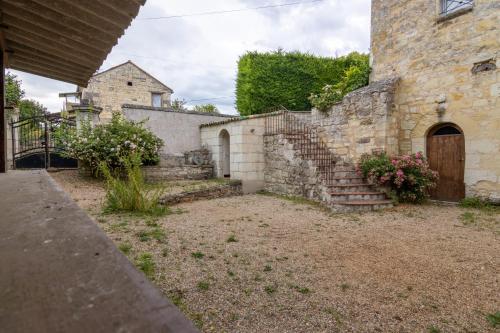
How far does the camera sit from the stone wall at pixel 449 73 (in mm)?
5980

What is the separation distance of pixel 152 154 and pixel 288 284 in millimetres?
6972

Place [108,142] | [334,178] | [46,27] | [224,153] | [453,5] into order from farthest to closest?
[224,153] < [108,142] < [334,178] < [453,5] < [46,27]

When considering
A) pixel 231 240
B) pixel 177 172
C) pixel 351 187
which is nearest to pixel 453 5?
pixel 351 187

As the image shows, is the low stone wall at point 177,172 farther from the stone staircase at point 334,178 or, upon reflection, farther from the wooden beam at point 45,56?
the wooden beam at point 45,56

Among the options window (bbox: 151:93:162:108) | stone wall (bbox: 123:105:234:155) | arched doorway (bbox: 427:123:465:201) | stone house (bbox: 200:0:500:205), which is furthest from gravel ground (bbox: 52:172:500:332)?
window (bbox: 151:93:162:108)

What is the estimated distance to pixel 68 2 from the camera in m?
2.01

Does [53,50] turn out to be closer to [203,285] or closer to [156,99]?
[203,285]

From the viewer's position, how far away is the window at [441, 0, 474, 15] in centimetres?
622

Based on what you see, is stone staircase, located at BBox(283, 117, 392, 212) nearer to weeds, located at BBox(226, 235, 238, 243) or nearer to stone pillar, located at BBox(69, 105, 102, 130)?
weeds, located at BBox(226, 235, 238, 243)

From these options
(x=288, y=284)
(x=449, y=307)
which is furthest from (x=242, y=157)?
(x=449, y=307)

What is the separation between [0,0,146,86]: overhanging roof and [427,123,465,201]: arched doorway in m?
7.08

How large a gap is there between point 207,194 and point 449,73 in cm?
642

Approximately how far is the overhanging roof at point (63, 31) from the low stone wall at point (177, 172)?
Answer: 18.4 ft

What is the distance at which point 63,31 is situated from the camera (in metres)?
2.40
